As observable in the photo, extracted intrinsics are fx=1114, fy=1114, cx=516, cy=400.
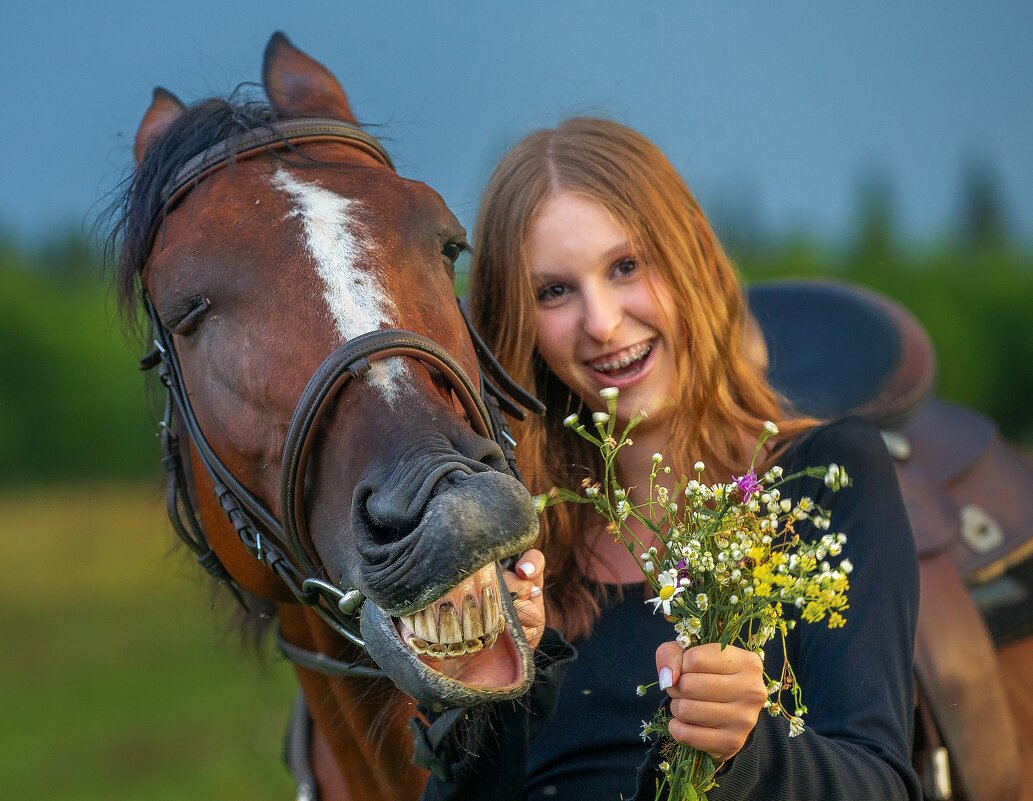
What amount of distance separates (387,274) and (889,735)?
1035 millimetres

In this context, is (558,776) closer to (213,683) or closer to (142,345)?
(142,345)

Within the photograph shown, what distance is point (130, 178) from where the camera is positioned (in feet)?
6.64

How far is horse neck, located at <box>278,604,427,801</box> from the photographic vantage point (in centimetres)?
197

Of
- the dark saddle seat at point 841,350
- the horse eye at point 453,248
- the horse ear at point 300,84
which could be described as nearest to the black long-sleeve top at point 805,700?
the horse eye at point 453,248

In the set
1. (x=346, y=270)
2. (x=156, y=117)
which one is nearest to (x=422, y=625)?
(x=346, y=270)

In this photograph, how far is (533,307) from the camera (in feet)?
6.79

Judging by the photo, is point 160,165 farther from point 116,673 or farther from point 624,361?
point 116,673

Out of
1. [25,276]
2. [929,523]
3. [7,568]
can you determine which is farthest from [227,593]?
[25,276]

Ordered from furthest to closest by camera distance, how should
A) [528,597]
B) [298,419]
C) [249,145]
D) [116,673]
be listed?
[116,673] < [249,145] < [528,597] < [298,419]

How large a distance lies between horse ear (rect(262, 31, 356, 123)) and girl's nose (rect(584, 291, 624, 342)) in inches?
22.2

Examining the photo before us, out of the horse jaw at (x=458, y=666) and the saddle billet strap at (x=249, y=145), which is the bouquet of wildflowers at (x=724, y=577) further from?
the saddle billet strap at (x=249, y=145)

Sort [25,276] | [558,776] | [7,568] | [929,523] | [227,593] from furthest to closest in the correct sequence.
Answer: [25,276]
[7,568]
[929,523]
[227,593]
[558,776]

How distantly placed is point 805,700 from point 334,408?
0.88m

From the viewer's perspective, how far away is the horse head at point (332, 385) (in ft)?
4.71
